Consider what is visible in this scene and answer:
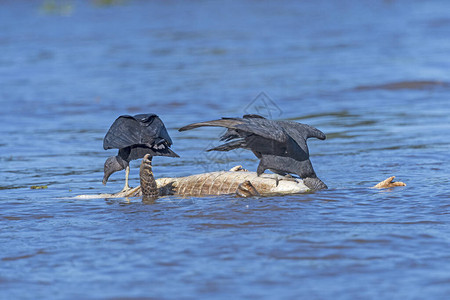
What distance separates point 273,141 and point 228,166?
7.84 feet

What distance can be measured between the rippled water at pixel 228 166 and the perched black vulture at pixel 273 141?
26cm

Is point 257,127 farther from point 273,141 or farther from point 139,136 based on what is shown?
point 139,136

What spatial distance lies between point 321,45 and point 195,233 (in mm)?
14048

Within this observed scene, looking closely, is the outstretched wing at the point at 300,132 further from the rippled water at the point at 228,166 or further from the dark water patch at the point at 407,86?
the dark water patch at the point at 407,86

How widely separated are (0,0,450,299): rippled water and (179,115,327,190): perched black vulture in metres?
0.26

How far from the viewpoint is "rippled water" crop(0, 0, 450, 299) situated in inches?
176

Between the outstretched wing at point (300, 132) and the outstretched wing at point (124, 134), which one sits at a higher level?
the outstretched wing at point (124, 134)

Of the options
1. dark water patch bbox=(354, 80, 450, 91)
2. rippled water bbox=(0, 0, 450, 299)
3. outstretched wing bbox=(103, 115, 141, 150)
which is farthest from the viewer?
dark water patch bbox=(354, 80, 450, 91)

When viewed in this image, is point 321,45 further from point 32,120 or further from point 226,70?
point 32,120

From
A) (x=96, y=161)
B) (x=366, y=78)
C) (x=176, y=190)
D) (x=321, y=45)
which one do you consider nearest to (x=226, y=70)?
(x=366, y=78)

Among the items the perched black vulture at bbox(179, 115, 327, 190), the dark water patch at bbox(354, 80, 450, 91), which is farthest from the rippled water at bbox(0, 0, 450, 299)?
the perched black vulture at bbox(179, 115, 327, 190)

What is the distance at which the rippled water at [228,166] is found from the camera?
4469 mm

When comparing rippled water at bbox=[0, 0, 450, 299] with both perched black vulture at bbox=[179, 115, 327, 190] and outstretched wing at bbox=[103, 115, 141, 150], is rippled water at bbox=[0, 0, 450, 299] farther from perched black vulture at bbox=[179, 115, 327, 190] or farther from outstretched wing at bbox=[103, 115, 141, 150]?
outstretched wing at bbox=[103, 115, 141, 150]

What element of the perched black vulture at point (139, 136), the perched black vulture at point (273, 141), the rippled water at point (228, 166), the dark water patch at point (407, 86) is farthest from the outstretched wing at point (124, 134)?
the dark water patch at point (407, 86)
